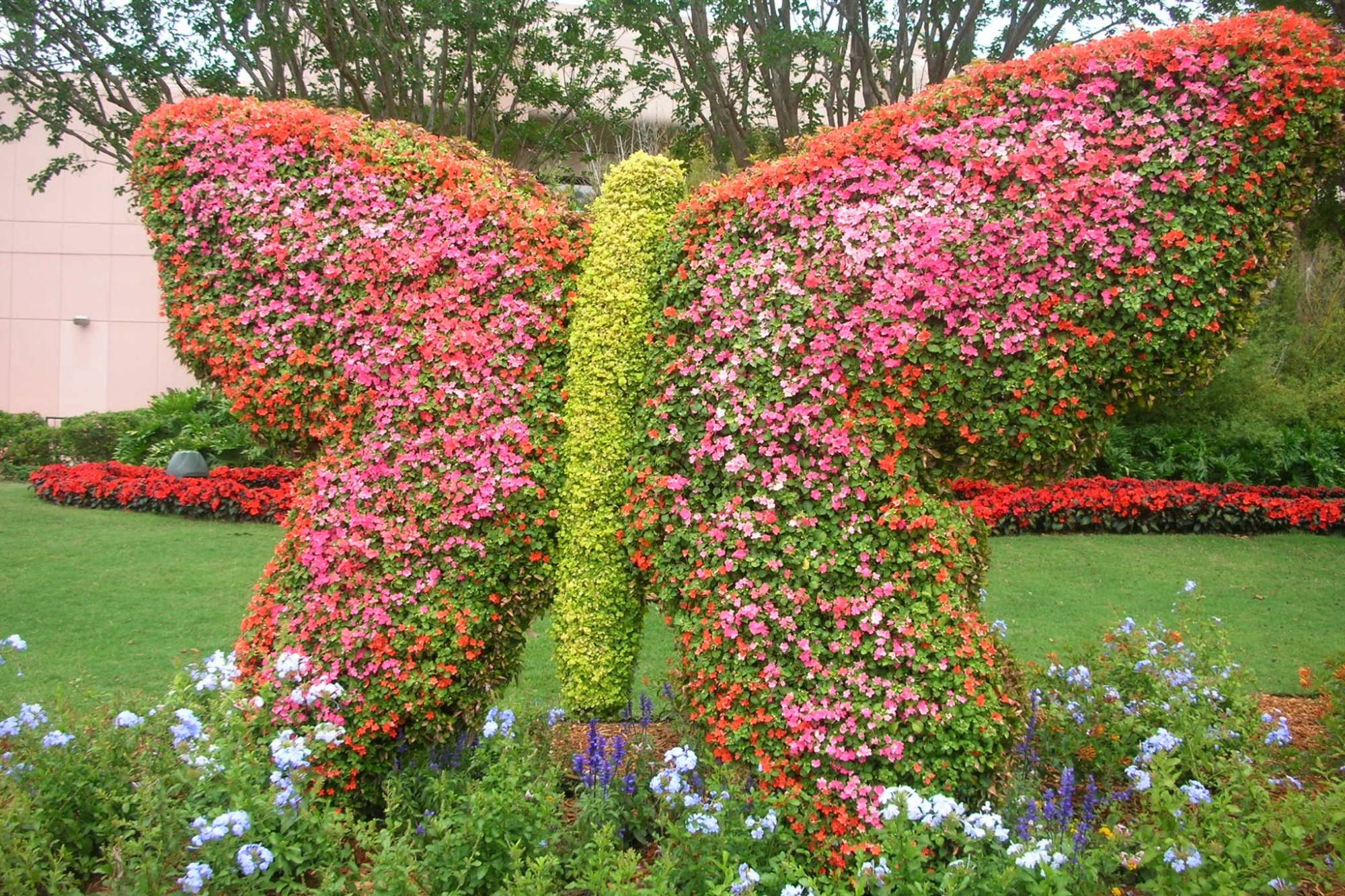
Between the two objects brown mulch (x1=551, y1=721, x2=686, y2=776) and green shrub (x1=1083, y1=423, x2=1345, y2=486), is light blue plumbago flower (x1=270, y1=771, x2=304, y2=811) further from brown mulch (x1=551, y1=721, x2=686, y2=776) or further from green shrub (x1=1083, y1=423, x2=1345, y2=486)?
green shrub (x1=1083, y1=423, x2=1345, y2=486)

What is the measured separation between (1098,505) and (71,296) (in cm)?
2001

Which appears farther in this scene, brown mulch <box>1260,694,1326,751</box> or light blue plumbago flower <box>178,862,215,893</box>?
brown mulch <box>1260,694,1326,751</box>

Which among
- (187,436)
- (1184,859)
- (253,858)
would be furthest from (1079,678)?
(187,436)

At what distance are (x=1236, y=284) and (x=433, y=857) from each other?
3.24 metres

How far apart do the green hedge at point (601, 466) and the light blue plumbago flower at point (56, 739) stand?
1740mm

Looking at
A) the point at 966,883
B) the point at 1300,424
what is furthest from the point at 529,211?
the point at 1300,424

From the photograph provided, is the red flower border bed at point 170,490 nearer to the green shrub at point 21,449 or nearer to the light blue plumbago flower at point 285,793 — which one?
the green shrub at point 21,449

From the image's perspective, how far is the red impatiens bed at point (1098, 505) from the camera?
1148 cm

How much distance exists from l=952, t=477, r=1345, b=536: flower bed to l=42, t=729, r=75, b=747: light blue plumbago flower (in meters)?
9.50

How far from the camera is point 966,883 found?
3080mm

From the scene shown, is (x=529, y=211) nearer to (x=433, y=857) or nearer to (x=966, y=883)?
(x=433, y=857)

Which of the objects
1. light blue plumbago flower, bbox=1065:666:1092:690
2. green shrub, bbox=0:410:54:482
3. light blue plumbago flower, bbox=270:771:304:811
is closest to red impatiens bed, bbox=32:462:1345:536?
green shrub, bbox=0:410:54:482

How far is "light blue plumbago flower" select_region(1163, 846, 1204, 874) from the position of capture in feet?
9.66

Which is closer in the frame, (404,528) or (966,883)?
(966,883)
